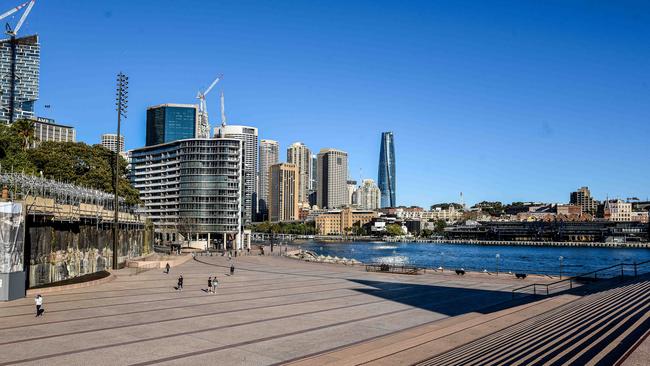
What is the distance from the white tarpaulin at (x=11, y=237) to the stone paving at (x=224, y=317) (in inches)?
111

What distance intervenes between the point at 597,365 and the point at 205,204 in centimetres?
15985

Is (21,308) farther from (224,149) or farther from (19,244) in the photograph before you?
(224,149)

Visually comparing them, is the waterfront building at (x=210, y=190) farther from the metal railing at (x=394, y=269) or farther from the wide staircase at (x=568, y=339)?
the wide staircase at (x=568, y=339)

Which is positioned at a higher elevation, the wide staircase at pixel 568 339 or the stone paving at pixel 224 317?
the wide staircase at pixel 568 339

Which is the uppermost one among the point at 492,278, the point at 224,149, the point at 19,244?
the point at 224,149

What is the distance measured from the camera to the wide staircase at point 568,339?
16016 millimetres

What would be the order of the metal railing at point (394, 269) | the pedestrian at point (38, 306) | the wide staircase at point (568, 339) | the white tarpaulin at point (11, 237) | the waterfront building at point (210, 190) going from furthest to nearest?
the waterfront building at point (210, 190), the metal railing at point (394, 269), the white tarpaulin at point (11, 237), the pedestrian at point (38, 306), the wide staircase at point (568, 339)

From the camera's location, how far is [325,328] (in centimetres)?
2858

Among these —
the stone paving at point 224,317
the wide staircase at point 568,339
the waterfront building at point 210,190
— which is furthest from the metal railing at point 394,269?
the waterfront building at point 210,190

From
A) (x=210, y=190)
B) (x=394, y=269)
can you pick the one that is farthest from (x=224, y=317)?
(x=210, y=190)

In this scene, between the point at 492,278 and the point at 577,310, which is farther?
the point at 492,278

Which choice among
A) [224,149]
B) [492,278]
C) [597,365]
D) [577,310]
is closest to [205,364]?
[597,365]

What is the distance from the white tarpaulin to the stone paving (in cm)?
283

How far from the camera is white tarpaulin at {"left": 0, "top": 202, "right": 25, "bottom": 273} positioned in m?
35.8
